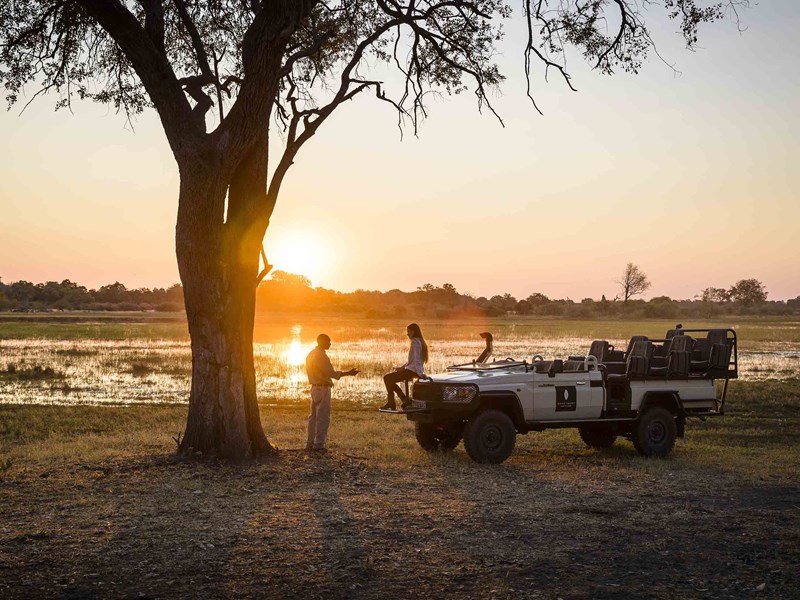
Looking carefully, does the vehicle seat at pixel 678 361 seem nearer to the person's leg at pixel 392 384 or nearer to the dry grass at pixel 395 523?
the dry grass at pixel 395 523

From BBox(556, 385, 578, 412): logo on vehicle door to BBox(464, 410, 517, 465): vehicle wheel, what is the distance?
98 centimetres

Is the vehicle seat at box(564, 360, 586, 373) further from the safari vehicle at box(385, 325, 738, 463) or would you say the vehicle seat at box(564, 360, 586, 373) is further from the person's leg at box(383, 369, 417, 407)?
the person's leg at box(383, 369, 417, 407)

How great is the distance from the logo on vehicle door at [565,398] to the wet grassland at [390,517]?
3.19 ft

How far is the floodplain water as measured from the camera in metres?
29.1

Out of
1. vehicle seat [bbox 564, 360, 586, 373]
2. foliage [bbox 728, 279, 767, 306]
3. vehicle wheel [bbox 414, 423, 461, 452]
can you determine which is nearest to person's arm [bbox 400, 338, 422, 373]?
vehicle wheel [bbox 414, 423, 461, 452]

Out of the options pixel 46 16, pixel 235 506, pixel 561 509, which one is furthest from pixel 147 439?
pixel 561 509

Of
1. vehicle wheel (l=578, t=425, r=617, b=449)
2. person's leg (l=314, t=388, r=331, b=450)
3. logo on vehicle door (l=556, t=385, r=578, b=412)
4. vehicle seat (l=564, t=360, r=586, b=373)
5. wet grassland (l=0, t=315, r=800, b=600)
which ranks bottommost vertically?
wet grassland (l=0, t=315, r=800, b=600)

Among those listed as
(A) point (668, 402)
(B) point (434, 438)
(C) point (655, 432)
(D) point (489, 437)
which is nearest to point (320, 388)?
(B) point (434, 438)

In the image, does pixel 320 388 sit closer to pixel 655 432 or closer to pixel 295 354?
pixel 655 432

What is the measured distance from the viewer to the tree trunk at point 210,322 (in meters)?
14.7

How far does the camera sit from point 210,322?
14688 mm

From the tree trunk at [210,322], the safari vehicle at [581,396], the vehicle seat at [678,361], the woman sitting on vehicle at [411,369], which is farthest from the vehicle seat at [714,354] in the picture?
the tree trunk at [210,322]

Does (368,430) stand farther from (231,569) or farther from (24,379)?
(24,379)

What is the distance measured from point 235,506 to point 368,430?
8283 millimetres
